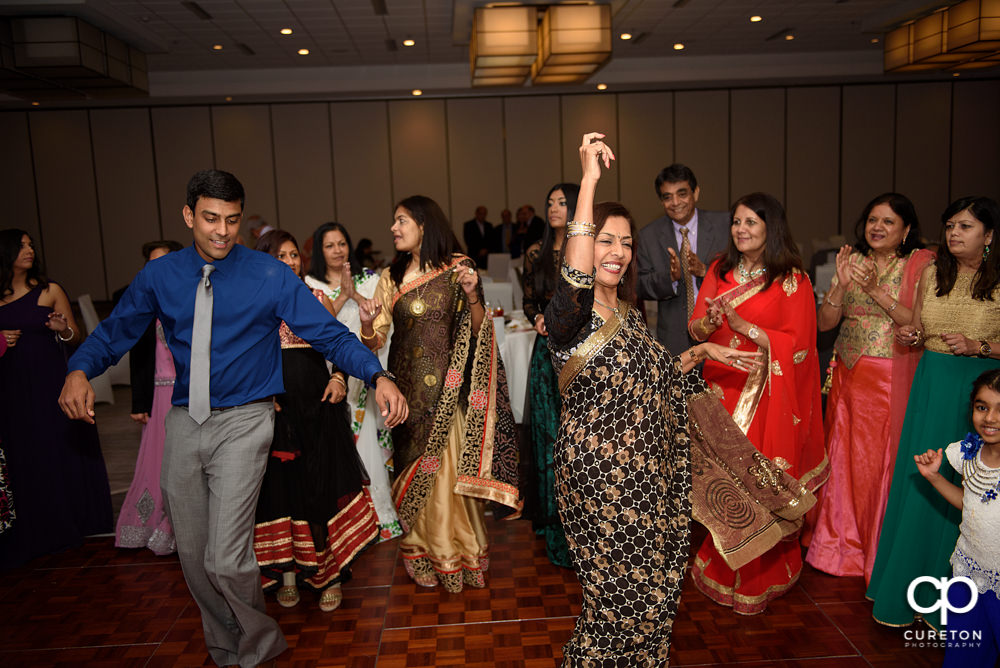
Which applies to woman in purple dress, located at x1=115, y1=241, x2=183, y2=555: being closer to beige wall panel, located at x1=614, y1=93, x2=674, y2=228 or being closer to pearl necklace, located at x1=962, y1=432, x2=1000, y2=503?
pearl necklace, located at x1=962, y1=432, x2=1000, y2=503

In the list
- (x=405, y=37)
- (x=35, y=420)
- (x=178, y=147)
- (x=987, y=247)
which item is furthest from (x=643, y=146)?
(x=35, y=420)

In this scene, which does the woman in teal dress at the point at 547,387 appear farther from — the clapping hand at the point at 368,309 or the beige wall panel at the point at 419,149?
the beige wall panel at the point at 419,149

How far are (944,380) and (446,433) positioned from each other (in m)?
1.90

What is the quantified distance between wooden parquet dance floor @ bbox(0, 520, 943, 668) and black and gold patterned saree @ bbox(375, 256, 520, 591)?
20 cm

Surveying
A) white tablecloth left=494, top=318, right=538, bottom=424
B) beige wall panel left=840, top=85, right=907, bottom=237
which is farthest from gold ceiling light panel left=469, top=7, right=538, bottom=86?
beige wall panel left=840, top=85, right=907, bottom=237

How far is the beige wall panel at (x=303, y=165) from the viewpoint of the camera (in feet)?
39.9

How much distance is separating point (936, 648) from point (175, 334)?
278 cm

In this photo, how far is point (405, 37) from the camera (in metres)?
8.70

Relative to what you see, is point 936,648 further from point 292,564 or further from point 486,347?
point 292,564

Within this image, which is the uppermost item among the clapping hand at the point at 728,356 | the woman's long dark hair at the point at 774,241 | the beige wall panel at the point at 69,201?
the beige wall panel at the point at 69,201

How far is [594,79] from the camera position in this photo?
1100cm

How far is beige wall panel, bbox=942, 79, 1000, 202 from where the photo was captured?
40.6 ft

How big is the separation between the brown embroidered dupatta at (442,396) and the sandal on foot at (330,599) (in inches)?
15.4

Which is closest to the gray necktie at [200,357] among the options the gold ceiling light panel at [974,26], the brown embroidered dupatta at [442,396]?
the brown embroidered dupatta at [442,396]
